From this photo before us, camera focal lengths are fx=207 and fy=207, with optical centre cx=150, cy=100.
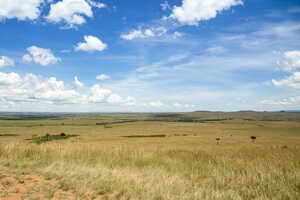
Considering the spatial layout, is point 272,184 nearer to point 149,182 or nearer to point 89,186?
point 149,182

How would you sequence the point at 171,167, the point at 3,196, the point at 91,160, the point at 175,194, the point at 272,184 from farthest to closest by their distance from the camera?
the point at 91,160 < the point at 171,167 < the point at 272,184 < the point at 175,194 < the point at 3,196

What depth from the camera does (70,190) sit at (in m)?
6.07

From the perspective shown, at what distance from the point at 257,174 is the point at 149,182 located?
3.71 meters

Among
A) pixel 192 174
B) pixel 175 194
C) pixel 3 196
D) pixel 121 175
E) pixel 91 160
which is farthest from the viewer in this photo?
pixel 91 160

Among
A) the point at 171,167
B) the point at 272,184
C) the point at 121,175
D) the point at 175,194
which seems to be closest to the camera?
the point at 175,194

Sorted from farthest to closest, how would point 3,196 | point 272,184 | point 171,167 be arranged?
point 171,167
point 272,184
point 3,196

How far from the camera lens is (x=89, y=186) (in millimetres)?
6285

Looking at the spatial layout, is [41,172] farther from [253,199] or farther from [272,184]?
[272,184]

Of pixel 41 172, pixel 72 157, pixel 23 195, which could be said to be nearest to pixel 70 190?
pixel 23 195

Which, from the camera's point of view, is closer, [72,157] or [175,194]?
[175,194]

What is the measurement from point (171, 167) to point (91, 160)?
387 centimetres

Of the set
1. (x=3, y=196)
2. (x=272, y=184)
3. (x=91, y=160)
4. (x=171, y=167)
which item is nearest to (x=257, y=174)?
(x=272, y=184)

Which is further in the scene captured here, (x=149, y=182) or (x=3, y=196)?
(x=149, y=182)

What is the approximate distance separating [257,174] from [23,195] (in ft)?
23.6
